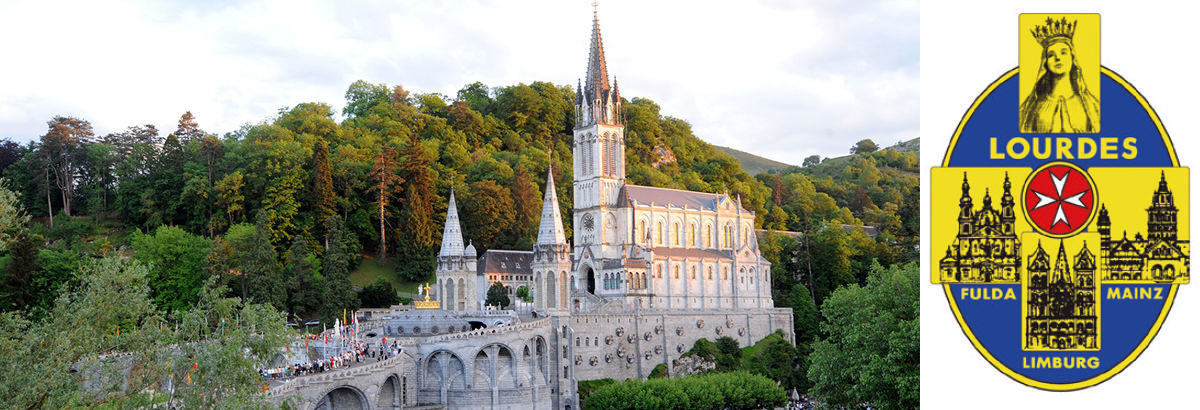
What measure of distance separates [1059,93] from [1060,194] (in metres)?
1.53

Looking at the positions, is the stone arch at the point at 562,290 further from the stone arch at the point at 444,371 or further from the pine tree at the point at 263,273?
the pine tree at the point at 263,273

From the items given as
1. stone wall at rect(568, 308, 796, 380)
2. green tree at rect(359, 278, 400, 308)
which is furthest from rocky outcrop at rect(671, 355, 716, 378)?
green tree at rect(359, 278, 400, 308)

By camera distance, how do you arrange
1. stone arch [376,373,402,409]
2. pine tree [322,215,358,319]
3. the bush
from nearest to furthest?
stone arch [376,373,402,409] → the bush → pine tree [322,215,358,319]

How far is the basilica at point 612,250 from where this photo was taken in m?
73.1

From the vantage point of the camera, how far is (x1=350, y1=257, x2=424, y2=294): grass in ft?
264

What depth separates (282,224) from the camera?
79.0 m

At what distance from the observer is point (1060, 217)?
53.0 feet

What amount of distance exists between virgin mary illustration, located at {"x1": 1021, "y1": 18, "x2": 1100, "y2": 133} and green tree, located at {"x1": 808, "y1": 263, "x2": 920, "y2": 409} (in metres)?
18.9

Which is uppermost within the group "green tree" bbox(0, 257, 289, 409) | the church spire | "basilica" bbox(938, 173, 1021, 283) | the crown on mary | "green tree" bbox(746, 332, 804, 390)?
the church spire

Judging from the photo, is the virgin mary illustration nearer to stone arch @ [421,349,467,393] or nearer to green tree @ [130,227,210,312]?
stone arch @ [421,349,467,393]

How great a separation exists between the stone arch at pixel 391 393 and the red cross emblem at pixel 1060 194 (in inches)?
1699

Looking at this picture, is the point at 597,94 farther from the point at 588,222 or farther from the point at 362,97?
the point at 362,97

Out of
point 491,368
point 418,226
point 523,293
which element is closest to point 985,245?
point 491,368

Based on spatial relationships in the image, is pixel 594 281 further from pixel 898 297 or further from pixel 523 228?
pixel 898 297
